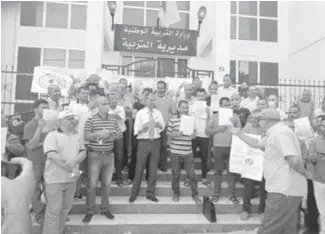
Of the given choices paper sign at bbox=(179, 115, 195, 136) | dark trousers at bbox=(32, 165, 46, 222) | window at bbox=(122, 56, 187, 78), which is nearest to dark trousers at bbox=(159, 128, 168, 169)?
paper sign at bbox=(179, 115, 195, 136)

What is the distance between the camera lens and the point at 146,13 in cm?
1241

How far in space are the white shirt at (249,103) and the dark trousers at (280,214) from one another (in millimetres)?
3465

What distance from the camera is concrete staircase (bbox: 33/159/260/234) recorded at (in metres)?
4.60

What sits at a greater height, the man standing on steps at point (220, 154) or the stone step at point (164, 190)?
the man standing on steps at point (220, 154)

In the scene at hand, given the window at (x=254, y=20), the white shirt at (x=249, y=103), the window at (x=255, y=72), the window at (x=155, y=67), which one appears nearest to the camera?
the white shirt at (x=249, y=103)

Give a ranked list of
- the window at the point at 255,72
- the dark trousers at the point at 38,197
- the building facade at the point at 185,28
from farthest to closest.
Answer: the window at the point at 255,72 → the building facade at the point at 185,28 → the dark trousers at the point at 38,197

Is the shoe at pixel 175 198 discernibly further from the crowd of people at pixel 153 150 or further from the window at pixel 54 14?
the window at pixel 54 14

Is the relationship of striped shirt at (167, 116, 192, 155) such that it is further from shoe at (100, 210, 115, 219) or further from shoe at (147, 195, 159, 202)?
shoe at (100, 210, 115, 219)

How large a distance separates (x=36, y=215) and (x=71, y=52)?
8.54m

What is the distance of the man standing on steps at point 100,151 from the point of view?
4.65 meters

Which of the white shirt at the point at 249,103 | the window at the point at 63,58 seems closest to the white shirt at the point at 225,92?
the white shirt at the point at 249,103

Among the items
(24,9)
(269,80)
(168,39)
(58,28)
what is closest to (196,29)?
(168,39)

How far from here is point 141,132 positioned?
5.29m

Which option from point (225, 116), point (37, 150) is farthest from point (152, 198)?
point (37, 150)
